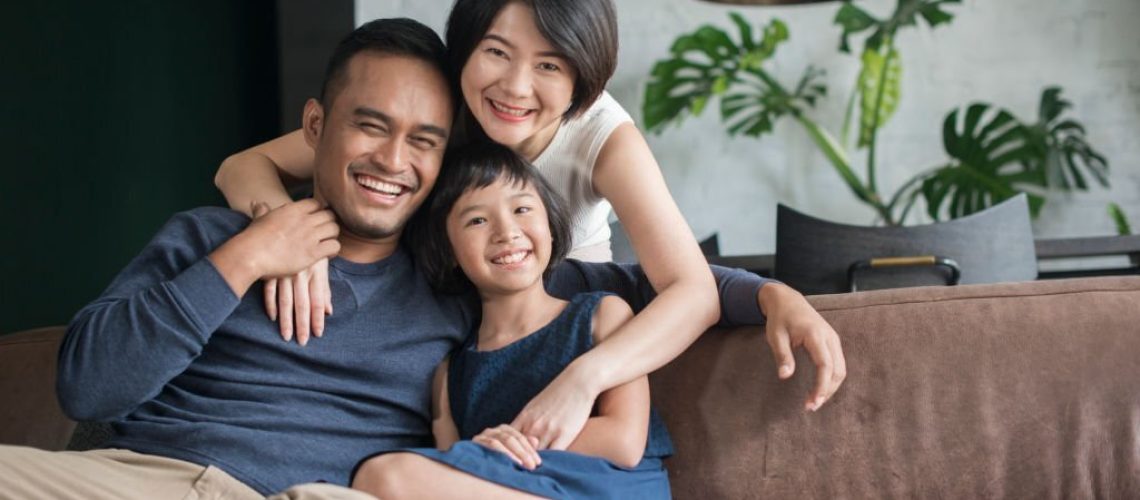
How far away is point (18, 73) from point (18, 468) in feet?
7.51

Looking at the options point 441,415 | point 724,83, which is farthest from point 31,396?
point 724,83

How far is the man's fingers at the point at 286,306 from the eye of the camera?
1594 millimetres

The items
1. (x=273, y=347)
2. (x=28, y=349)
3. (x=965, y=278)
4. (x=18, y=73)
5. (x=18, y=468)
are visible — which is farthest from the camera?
(x=18, y=73)

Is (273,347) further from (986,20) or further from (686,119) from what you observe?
(986,20)

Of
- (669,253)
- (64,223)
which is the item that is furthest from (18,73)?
(669,253)

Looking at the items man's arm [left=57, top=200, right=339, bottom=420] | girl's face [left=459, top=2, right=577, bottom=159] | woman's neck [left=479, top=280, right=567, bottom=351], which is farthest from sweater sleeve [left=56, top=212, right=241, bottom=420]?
girl's face [left=459, top=2, right=577, bottom=159]

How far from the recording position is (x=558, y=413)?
1490 mm

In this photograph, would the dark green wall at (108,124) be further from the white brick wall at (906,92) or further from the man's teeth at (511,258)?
the man's teeth at (511,258)

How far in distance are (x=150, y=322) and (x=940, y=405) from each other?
994mm

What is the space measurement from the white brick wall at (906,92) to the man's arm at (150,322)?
3.28 m

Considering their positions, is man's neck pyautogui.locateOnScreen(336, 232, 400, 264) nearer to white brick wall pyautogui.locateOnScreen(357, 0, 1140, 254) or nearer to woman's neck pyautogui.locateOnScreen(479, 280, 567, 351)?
woman's neck pyautogui.locateOnScreen(479, 280, 567, 351)

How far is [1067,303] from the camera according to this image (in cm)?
164

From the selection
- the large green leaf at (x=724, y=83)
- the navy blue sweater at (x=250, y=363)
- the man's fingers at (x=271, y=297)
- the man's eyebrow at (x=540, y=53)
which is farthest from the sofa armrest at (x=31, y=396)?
the large green leaf at (x=724, y=83)

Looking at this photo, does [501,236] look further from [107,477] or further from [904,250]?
[904,250]
